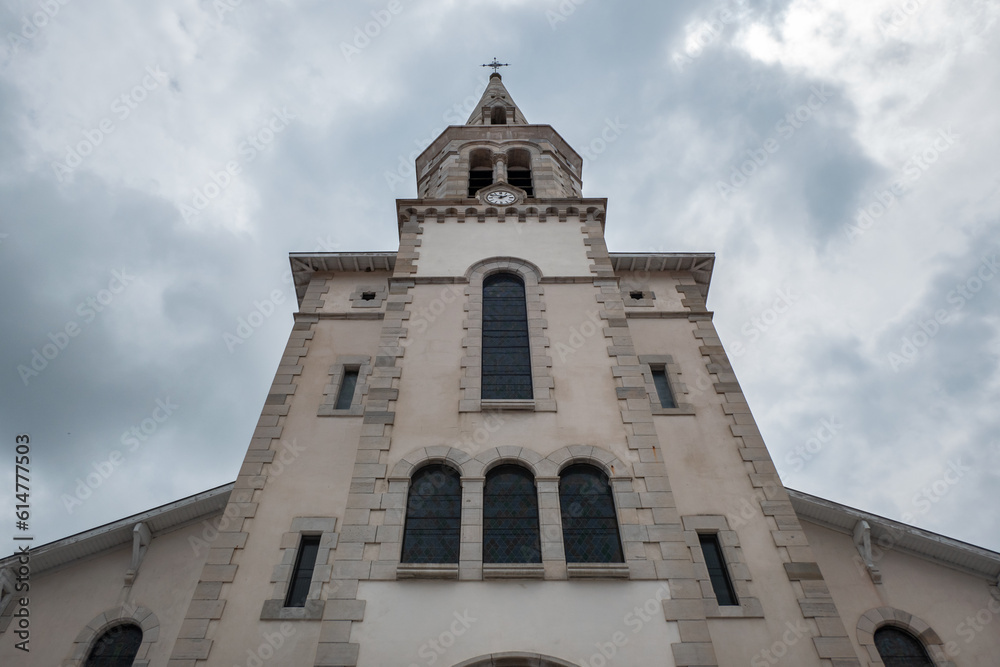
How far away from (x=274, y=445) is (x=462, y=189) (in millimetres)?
10344

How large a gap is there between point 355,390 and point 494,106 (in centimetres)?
1748

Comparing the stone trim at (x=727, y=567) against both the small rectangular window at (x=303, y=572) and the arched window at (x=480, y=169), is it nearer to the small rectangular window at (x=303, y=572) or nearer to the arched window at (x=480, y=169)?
the small rectangular window at (x=303, y=572)

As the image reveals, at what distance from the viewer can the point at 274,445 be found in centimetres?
1251

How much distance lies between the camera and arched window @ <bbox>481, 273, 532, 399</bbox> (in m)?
12.6

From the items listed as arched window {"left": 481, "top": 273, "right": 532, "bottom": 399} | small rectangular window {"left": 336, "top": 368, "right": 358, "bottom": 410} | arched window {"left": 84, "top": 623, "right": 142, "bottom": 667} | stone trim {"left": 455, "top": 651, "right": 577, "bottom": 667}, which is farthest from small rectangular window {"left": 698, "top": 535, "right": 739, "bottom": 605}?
arched window {"left": 84, "top": 623, "right": 142, "bottom": 667}

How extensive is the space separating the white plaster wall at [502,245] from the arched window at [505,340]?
2.71ft

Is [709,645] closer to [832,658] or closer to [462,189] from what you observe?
[832,658]

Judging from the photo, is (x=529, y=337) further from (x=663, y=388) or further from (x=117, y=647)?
(x=117, y=647)

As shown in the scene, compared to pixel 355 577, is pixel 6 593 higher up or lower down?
higher up

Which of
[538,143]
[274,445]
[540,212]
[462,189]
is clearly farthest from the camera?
[538,143]

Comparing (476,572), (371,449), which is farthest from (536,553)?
(371,449)

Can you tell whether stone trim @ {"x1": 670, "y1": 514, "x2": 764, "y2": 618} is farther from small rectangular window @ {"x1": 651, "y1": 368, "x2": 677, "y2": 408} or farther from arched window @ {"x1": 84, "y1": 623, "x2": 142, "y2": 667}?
arched window @ {"x1": 84, "y1": 623, "x2": 142, "y2": 667}

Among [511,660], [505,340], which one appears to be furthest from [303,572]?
[505,340]

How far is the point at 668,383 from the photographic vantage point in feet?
46.7
